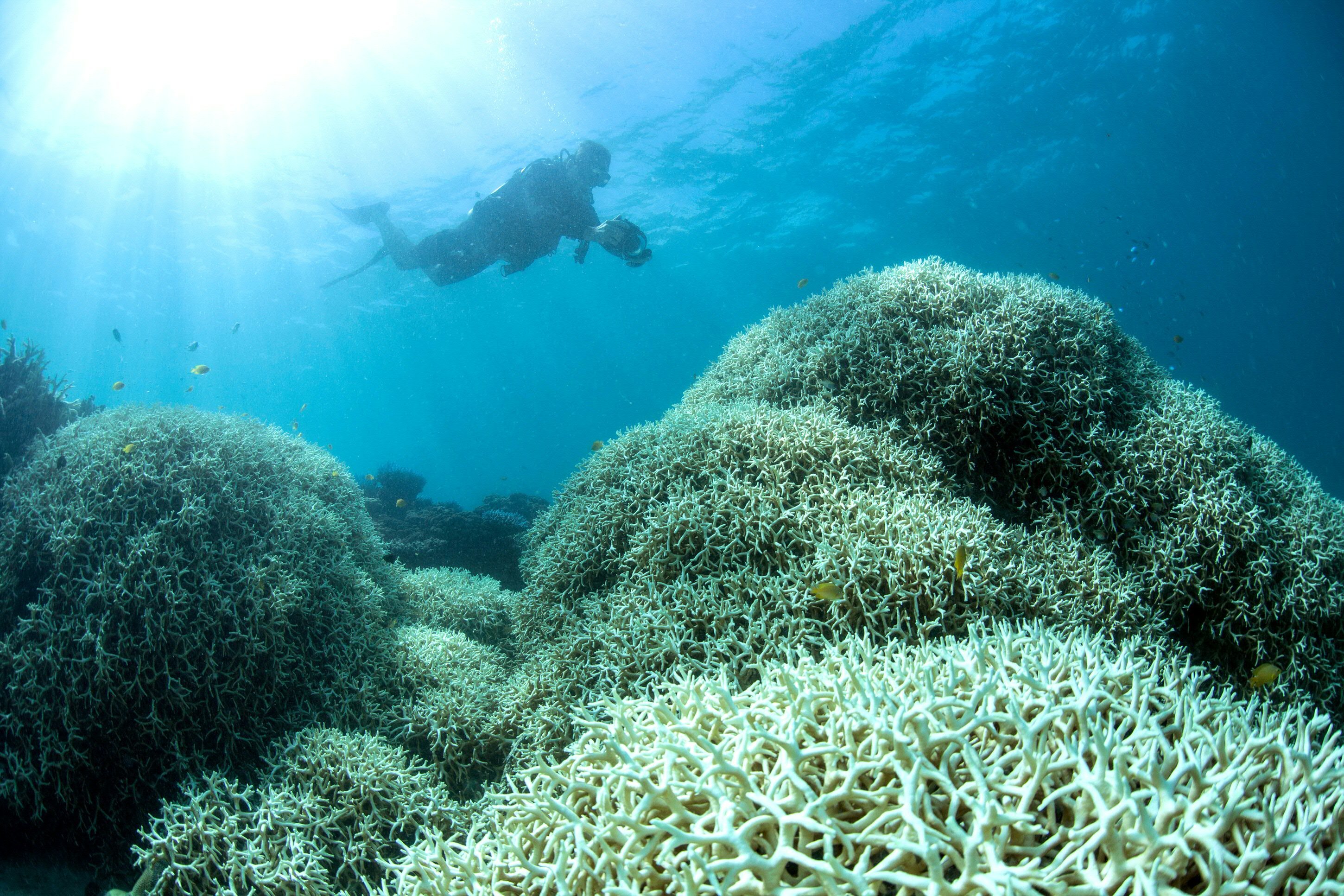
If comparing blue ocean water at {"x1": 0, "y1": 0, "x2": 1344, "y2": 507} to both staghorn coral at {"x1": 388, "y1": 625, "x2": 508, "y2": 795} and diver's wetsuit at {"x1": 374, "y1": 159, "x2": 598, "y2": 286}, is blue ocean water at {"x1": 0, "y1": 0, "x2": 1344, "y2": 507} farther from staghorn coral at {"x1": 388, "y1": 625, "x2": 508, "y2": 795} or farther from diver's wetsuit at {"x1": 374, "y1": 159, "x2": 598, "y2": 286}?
diver's wetsuit at {"x1": 374, "y1": 159, "x2": 598, "y2": 286}

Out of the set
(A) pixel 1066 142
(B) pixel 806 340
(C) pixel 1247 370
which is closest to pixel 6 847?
(B) pixel 806 340

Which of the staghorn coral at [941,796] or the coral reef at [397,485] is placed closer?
the staghorn coral at [941,796]

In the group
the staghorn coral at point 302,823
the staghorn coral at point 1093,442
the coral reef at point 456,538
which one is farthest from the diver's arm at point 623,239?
the staghorn coral at point 302,823

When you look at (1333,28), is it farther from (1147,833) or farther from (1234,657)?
(1147,833)

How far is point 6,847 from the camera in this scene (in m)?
3.67

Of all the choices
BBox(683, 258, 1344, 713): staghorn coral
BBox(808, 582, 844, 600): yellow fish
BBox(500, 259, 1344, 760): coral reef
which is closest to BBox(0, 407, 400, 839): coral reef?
BBox(500, 259, 1344, 760): coral reef

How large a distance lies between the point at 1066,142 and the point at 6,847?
4341cm

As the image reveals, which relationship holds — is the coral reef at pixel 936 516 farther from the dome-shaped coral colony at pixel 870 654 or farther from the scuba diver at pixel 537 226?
the scuba diver at pixel 537 226

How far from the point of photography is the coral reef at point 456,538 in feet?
32.7

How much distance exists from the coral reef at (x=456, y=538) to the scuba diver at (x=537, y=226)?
6.26m

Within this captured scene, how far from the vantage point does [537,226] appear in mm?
13094

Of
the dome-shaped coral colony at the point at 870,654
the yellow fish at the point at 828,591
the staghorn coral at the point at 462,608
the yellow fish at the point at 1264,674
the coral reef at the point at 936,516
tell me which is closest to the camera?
the dome-shaped coral colony at the point at 870,654

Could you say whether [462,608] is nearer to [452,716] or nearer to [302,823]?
[452,716]

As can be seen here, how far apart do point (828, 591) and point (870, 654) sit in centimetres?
70
